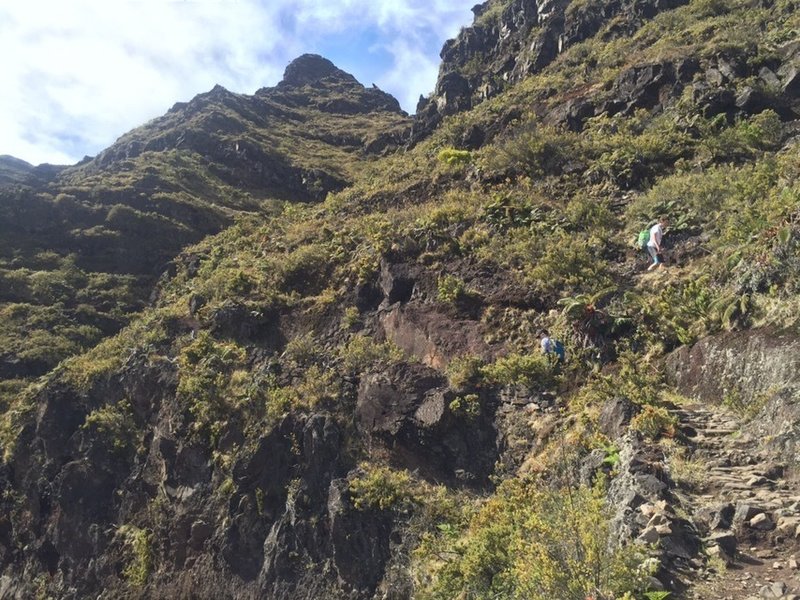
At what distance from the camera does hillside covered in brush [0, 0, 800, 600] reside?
7242 mm

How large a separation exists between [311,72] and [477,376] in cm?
8108

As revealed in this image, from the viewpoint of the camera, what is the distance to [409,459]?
39.7 ft

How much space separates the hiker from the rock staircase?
3923 mm

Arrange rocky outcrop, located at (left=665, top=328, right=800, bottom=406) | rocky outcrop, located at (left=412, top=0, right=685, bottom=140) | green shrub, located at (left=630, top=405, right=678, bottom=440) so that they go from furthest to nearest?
rocky outcrop, located at (left=412, top=0, right=685, bottom=140) → green shrub, located at (left=630, top=405, right=678, bottom=440) → rocky outcrop, located at (left=665, top=328, right=800, bottom=406)

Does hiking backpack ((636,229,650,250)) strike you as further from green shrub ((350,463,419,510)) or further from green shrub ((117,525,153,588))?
Answer: green shrub ((117,525,153,588))

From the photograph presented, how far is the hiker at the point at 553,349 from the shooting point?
12086 mm

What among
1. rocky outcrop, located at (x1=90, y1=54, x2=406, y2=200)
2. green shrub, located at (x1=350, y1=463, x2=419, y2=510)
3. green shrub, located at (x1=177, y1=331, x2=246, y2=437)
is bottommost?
green shrub, located at (x1=350, y1=463, x2=419, y2=510)

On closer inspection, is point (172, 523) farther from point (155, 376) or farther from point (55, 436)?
point (55, 436)

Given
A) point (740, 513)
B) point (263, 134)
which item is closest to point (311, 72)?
point (263, 134)

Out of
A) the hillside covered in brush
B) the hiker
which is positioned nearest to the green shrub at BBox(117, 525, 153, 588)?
the hillside covered in brush

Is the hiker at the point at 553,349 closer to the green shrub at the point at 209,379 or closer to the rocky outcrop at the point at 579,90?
the green shrub at the point at 209,379

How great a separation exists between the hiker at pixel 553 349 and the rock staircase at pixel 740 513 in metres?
3.92

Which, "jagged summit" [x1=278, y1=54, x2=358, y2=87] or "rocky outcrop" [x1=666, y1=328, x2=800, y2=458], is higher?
"jagged summit" [x1=278, y1=54, x2=358, y2=87]

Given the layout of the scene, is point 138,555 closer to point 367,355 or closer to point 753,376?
point 367,355
